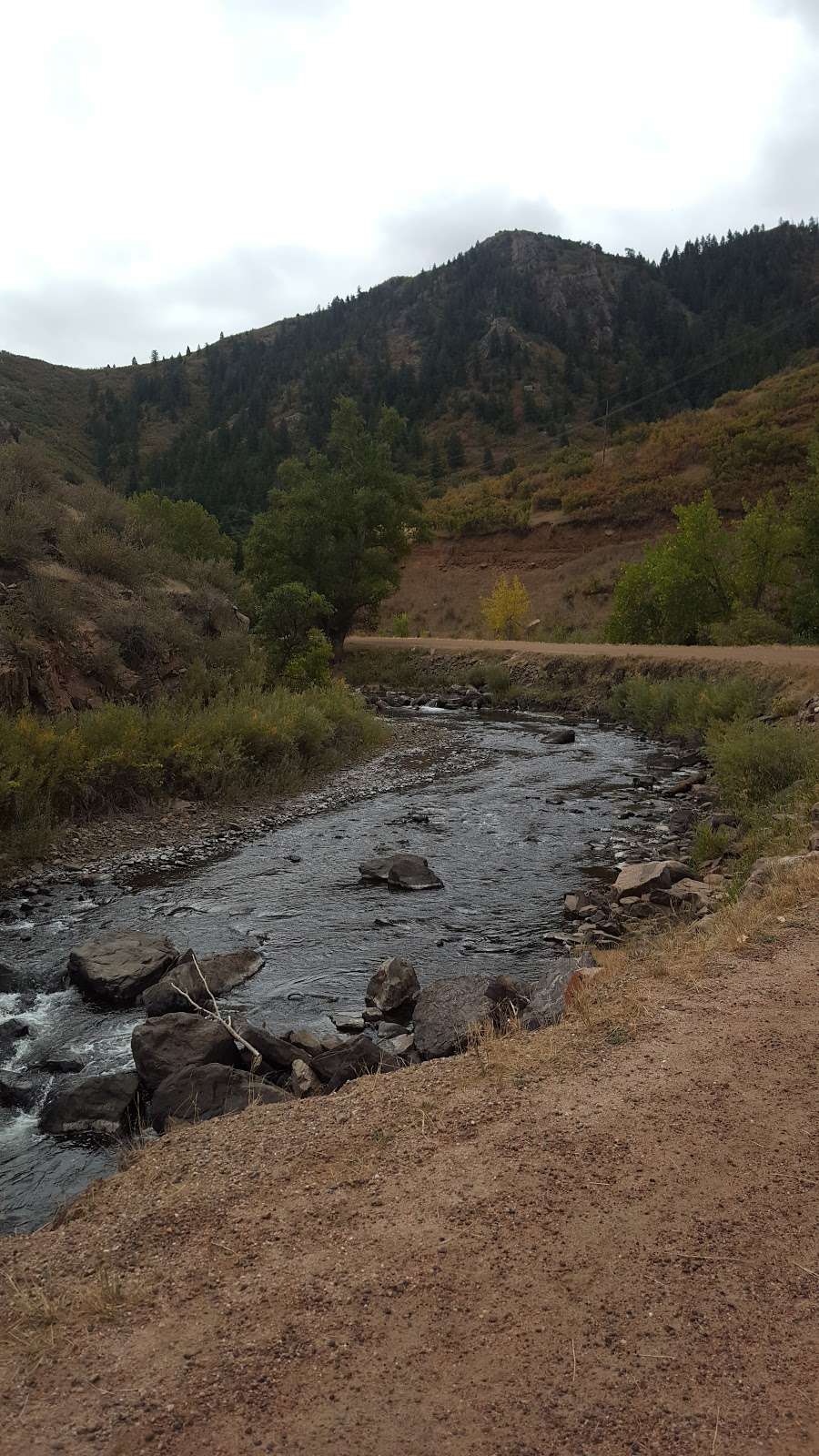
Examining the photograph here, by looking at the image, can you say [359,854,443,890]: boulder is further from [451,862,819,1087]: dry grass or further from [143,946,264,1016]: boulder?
[451,862,819,1087]: dry grass

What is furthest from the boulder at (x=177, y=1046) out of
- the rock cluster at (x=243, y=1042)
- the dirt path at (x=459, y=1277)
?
the dirt path at (x=459, y=1277)

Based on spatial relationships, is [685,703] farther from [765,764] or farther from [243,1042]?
[243,1042]

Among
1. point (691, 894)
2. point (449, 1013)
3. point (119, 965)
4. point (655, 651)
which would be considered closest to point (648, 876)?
point (691, 894)

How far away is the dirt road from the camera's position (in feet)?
72.9

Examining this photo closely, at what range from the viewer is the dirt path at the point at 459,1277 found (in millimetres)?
2477

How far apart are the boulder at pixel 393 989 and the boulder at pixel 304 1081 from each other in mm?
1338

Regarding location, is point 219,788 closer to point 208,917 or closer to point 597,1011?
point 208,917

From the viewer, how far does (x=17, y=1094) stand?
570 cm

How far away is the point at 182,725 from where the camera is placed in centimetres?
1396

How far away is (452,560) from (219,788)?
51.2 m

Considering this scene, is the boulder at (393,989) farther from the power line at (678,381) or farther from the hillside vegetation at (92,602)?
the power line at (678,381)

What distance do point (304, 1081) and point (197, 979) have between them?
2036 millimetres

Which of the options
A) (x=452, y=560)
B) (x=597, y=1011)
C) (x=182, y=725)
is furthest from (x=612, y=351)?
(x=597, y=1011)

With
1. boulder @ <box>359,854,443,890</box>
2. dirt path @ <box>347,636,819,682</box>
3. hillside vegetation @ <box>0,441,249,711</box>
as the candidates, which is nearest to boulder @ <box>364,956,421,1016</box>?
boulder @ <box>359,854,443,890</box>
